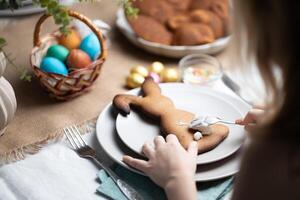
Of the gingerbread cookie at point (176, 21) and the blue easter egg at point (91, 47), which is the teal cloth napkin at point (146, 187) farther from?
the gingerbread cookie at point (176, 21)

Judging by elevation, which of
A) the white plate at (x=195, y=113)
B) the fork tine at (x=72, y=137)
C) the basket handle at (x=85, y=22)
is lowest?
the fork tine at (x=72, y=137)

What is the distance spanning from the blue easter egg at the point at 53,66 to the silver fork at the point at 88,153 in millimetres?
124

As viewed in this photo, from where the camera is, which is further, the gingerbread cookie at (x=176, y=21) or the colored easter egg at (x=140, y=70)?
the gingerbread cookie at (x=176, y=21)

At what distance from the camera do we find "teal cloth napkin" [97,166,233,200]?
2.74 ft

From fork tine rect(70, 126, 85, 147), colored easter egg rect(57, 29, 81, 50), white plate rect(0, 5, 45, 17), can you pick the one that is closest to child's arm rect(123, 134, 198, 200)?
fork tine rect(70, 126, 85, 147)

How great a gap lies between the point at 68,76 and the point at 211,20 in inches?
15.8

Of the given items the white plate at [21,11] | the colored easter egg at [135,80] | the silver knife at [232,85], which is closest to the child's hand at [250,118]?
the silver knife at [232,85]

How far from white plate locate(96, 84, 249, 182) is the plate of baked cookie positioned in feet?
0.89

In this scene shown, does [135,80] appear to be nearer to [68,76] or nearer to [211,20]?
[68,76]

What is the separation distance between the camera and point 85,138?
3.15ft

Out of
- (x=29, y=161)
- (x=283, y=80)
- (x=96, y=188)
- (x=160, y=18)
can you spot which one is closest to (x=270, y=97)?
(x=283, y=80)

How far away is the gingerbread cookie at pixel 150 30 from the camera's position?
120 cm

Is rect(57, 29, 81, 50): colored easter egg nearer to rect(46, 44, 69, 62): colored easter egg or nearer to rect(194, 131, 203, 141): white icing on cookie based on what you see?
rect(46, 44, 69, 62): colored easter egg

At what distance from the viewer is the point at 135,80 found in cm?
109
